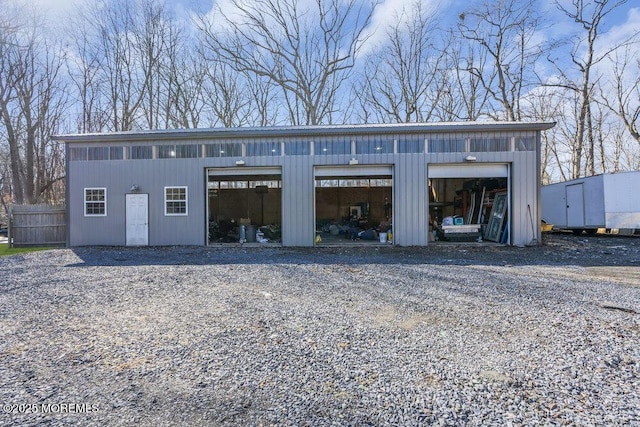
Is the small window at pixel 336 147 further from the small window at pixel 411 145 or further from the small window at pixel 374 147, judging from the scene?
the small window at pixel 411 145

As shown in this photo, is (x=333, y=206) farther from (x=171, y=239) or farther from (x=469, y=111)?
(x=469, y=111)

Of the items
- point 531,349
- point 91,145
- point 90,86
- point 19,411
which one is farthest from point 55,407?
point 90,86

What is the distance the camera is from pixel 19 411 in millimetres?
2098

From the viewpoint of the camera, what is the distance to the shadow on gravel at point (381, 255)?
26.1 ft

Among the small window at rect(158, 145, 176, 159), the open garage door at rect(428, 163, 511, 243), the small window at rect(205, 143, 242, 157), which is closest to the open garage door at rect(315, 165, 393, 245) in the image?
the open garage door at rect(428, 163, 511, 243)

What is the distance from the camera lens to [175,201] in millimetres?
11094

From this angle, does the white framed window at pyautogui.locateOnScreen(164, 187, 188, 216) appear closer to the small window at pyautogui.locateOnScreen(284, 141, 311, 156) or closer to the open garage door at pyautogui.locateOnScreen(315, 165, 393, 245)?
the small window at pyautogui.locateOnScreen(284, 141, 311, 156)

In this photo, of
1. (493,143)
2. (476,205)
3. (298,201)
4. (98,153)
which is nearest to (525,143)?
(493,143)

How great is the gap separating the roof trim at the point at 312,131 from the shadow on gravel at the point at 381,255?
3757mm

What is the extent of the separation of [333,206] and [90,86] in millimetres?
Answer: 18350

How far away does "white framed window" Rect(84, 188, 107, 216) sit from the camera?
36.8ft

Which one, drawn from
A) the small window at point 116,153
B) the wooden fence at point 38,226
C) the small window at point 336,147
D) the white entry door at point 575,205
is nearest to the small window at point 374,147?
the small window at point 336,147

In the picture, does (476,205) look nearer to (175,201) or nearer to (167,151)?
(175,201)

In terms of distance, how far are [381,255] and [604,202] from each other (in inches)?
380
